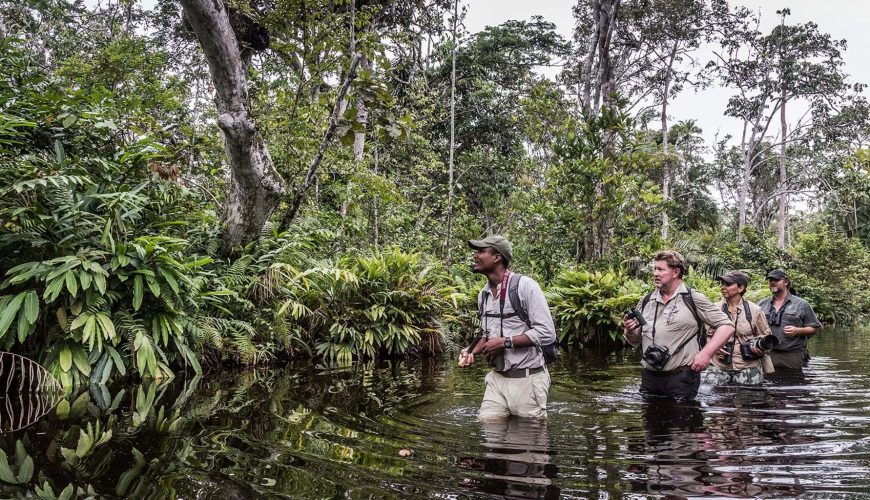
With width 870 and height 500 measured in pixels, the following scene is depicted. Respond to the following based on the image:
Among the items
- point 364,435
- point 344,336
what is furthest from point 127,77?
point 364,435

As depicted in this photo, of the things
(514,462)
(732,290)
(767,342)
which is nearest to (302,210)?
(732,290)

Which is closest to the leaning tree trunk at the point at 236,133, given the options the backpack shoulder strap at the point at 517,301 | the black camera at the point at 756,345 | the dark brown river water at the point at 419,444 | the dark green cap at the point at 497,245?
the dark brown river water at the point at 419,444

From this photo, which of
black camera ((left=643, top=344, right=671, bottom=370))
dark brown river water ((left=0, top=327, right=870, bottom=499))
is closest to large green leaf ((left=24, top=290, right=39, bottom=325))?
dark brown river water ((left=0, top=327, right=870, bottom=499))

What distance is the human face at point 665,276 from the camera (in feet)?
16.6

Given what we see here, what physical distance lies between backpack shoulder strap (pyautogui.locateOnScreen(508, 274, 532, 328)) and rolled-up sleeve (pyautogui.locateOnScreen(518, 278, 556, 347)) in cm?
2

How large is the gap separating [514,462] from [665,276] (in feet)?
7.76

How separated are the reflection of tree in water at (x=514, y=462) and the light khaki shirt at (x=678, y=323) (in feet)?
4.64

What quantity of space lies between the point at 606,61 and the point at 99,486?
13.8 metres

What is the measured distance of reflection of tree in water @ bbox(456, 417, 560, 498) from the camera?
121 inches

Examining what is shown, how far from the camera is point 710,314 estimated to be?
491 cm

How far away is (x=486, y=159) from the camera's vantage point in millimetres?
21562

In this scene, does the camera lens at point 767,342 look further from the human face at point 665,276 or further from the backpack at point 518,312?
the backpack at point 518,312

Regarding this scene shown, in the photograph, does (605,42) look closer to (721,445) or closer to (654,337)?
(654,337)

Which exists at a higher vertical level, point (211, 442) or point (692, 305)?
point (692, 305)
